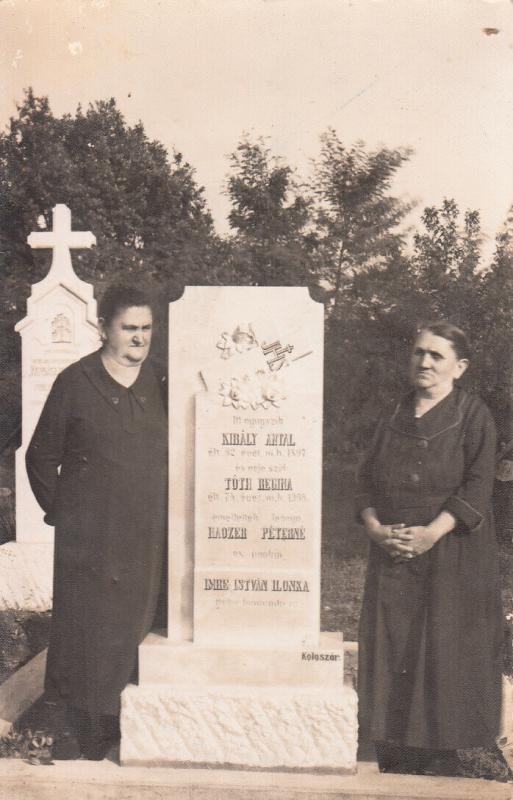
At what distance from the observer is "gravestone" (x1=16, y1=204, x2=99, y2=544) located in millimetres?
6406

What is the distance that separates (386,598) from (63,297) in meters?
3.75

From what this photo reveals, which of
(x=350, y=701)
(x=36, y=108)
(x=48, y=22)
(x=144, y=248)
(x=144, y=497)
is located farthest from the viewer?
(x=144, y=248)

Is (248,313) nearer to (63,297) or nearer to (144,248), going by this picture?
(144,248)

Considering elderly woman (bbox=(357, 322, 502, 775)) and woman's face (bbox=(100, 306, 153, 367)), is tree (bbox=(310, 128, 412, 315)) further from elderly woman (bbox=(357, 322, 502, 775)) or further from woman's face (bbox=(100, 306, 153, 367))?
woman's face (bbox=(100, 306, 153, 367))

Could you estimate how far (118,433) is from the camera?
424 cm

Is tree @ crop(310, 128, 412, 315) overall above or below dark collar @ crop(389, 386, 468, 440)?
above

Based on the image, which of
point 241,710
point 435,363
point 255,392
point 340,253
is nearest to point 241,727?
point 241,710

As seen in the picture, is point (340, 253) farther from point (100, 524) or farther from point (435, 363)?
point (100, 524)

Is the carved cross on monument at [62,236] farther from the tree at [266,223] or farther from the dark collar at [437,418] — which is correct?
the dark collar at [437,418]

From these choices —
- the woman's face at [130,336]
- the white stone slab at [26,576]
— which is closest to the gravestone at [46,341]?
the white stone slab at [26,576]

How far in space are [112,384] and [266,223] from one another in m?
1.50

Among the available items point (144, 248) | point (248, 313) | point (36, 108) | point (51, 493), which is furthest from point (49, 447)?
point (36, 108)

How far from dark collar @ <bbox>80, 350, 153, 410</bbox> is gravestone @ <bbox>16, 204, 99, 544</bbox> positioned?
2.22 metres

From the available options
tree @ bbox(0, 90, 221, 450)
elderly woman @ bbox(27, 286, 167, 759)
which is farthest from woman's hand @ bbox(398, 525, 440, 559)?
tree @ bbox(0, 90, 221, 450)
